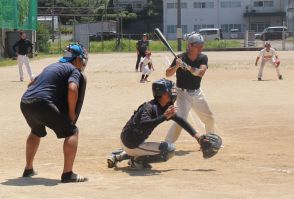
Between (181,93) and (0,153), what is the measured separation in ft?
9.79

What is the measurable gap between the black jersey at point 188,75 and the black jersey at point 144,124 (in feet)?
5.12

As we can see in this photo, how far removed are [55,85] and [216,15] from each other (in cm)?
9546

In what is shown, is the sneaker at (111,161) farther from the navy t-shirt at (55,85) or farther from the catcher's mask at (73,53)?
the catcher's mask at (73,53)

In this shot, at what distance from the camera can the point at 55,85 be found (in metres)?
7.84

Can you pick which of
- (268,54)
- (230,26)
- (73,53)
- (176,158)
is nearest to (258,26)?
(230,26)

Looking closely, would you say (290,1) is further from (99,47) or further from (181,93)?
(181,93)

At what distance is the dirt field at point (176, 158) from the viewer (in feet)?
23.7

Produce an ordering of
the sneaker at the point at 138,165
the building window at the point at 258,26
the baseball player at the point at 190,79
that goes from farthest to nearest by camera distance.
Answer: the building window at the point at 258,26
the baseball player at the point at 190,79
the sneaker at the point at 138,165

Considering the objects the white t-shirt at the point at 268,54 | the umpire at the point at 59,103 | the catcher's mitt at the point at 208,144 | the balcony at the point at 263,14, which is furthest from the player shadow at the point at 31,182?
the balcony at the point at 263,14

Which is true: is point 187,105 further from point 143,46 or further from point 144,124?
point 143,46

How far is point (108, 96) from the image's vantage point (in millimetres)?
19938

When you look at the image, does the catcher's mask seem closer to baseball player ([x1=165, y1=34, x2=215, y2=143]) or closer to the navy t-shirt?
the navy t-shirt

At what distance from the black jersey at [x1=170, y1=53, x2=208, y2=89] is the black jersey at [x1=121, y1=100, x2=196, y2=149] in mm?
1562

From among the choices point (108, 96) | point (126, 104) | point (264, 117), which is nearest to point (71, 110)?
point (264, 117)
